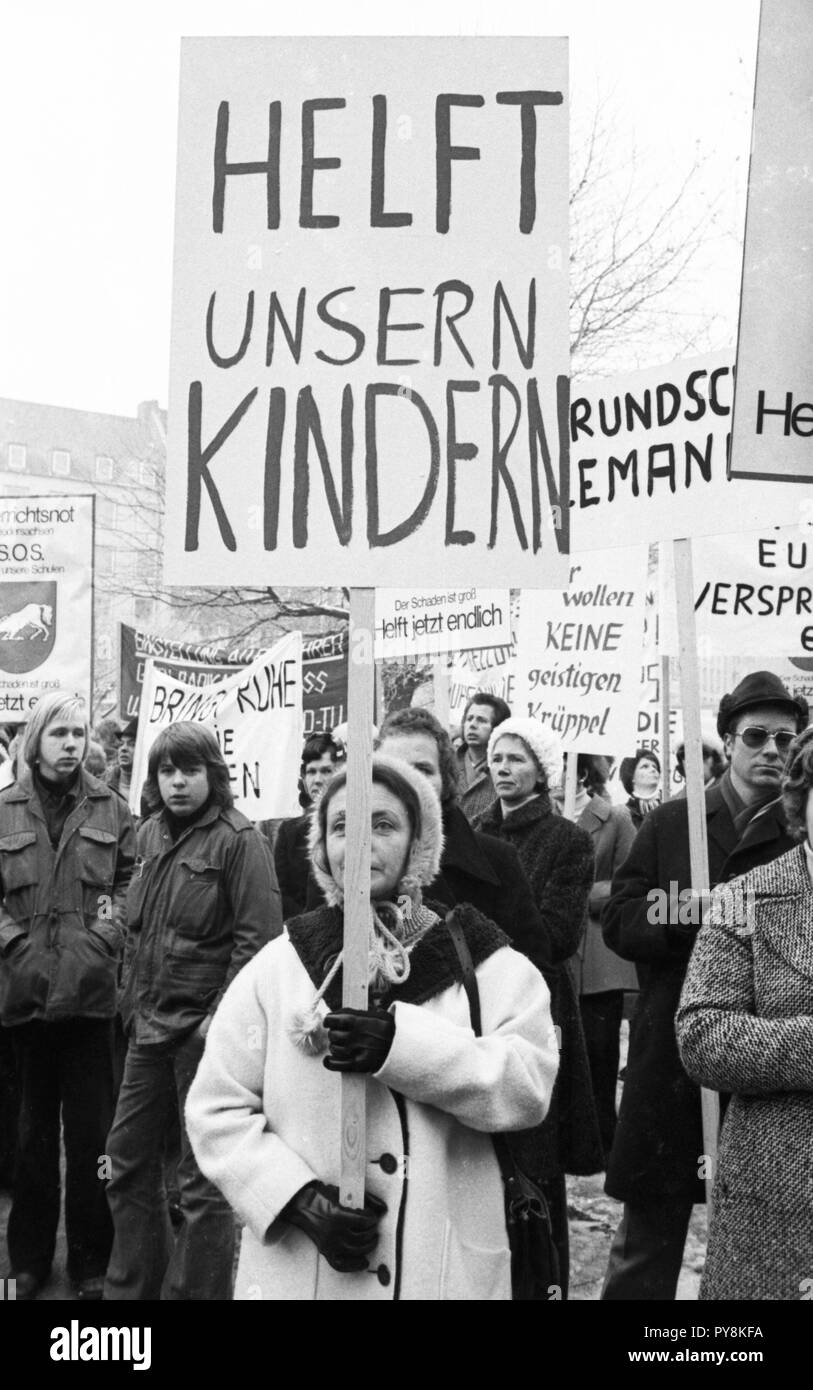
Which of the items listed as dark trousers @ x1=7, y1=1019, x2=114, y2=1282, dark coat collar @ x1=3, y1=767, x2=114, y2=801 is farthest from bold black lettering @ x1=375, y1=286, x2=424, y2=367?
dark trousers @ x1=7, y1=1019, x2=114, y2=1282

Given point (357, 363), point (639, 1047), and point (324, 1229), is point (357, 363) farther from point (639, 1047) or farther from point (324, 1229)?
point (639, 1047)

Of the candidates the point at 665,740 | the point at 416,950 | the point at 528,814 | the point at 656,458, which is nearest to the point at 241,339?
the point at 416,950

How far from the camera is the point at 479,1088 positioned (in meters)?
2.98

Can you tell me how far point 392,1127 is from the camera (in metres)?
3.02

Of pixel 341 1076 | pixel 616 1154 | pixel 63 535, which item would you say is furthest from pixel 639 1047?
pixel 63 535

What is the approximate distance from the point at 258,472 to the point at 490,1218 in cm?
152

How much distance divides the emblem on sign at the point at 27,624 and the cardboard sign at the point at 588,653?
7.68 feet

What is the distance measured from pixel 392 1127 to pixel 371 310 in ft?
5.27

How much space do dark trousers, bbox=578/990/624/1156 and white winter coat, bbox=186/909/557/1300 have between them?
3.66 m

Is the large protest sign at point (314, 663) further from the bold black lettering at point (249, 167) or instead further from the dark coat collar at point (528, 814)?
the bold black lettering at point (249, 167)

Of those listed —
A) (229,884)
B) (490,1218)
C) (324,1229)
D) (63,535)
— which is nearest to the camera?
(324,1229)

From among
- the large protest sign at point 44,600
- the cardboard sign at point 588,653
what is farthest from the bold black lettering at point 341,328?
the cardboard sign at point 588,653

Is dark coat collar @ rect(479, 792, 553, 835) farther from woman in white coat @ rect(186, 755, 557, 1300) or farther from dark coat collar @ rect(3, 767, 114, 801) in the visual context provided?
woman in white coat @ rect(186, 755, 557, 1300)

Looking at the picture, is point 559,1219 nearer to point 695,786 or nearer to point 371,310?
point 695,786
